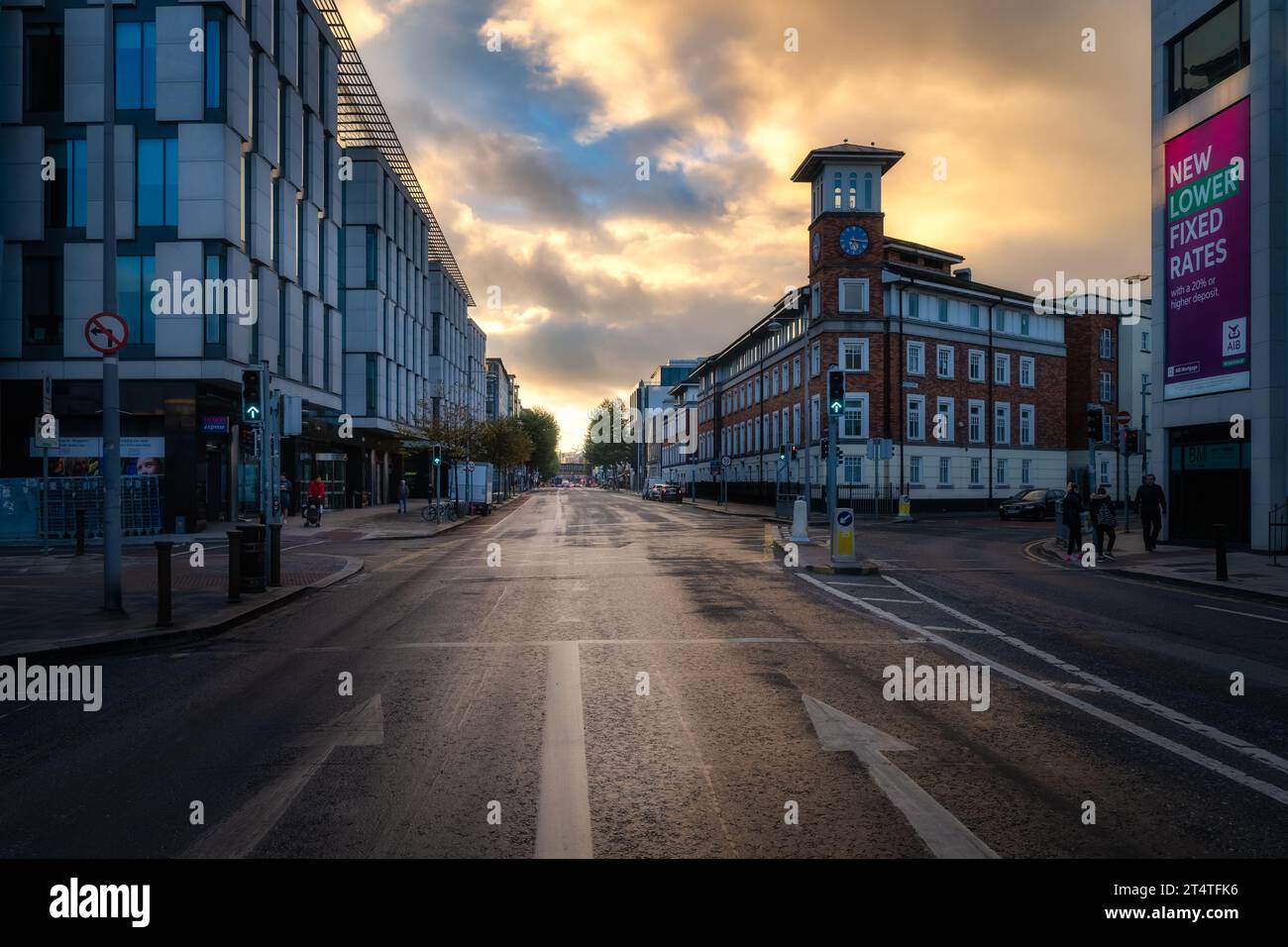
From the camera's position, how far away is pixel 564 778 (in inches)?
193

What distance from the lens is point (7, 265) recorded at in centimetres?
2962

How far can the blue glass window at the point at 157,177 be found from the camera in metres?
30.2

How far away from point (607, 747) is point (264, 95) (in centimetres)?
3699

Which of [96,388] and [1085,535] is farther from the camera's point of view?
[96,388]

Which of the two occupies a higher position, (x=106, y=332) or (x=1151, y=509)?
(x=106, y=332)

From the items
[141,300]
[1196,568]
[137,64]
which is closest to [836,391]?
[1196,568]

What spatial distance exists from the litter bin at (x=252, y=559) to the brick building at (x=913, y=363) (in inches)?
1197

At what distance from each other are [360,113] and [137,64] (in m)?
22.4

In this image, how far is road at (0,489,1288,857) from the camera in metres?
4.11

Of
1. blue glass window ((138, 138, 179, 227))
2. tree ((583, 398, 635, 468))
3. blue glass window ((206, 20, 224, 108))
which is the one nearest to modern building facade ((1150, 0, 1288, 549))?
blue glass window ((206, 20, 224, 108))
